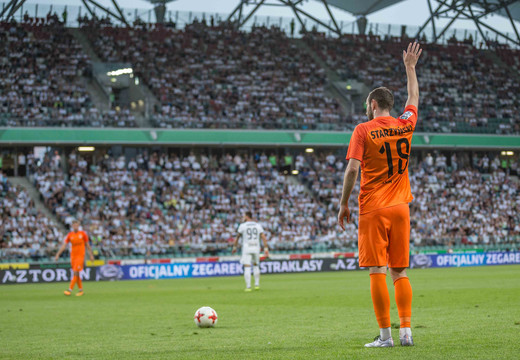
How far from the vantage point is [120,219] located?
39.9m

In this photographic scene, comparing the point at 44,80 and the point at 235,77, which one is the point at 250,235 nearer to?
the point at 44,80

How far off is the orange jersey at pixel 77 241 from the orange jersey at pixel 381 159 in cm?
1716

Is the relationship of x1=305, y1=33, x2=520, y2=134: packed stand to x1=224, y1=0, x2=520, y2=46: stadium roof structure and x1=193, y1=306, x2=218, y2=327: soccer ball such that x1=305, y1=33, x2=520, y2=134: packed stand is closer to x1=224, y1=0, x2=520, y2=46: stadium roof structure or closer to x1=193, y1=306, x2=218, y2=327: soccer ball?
x1=224, y1=0, x2=520, y2=46: stadium roof structure

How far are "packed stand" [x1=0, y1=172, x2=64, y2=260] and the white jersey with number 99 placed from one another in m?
13.7

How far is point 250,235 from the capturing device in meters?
23.8

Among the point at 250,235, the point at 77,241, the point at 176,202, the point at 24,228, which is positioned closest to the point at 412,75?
the point at 250,235

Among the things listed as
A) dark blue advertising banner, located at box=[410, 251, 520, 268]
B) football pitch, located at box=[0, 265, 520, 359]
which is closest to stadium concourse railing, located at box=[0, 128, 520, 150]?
dark blue advertising banner, located at box=[410, 251, 520, 268]

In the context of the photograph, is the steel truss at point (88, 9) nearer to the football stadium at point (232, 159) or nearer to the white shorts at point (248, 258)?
the football stadium at point (232, 159)

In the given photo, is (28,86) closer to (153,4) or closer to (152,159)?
(152,159)

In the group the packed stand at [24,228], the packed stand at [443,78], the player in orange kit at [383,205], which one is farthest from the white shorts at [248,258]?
the packed stand at [443,78]

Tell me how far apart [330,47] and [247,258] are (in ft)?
124

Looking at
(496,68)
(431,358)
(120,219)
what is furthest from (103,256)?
(496,68)

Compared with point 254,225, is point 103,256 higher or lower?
lower

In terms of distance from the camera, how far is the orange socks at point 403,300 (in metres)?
7.69
